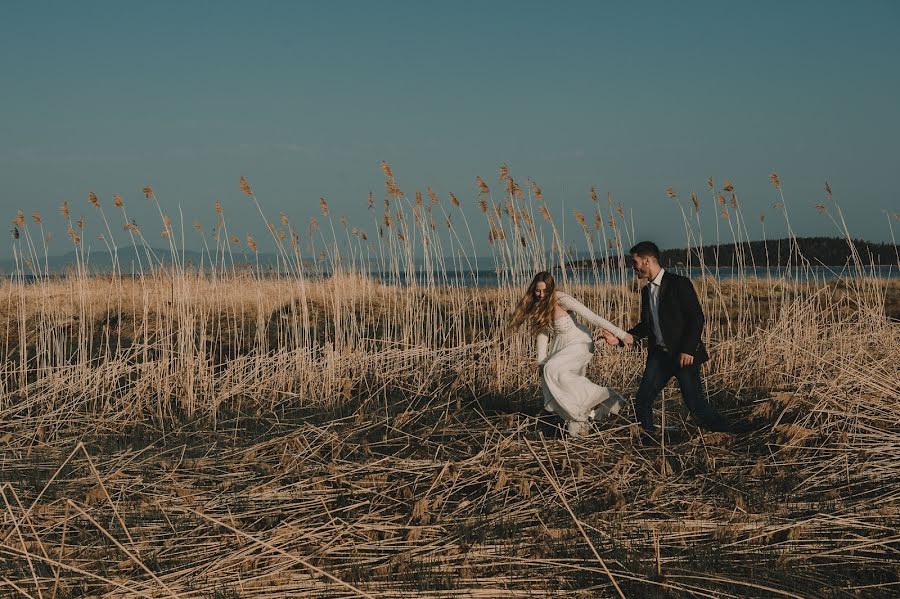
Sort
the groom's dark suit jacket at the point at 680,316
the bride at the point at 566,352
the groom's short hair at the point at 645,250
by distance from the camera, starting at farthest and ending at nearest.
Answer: the bride at the point at 566,352
the groom's short hair at the point at 645,250
the groom's dark suit jacket at the point at 680,316

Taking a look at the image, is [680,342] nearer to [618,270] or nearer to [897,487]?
[897,487]

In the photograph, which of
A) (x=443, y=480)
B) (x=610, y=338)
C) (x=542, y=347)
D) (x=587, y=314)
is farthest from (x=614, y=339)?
(x=443, y=480)

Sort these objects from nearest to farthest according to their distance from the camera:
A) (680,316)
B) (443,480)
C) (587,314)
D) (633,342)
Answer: (443,480), (680,316), (633,342), (587,314)

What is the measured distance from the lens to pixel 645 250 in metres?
4.79

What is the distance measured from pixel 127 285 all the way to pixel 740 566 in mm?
14879

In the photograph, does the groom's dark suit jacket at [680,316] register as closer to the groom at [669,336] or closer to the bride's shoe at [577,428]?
the groom at [669,336]

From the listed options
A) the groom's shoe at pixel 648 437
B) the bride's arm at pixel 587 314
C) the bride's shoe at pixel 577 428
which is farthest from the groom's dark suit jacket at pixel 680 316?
the bride's shoe at pixel 577 428

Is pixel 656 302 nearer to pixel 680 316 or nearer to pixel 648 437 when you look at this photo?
pixel 680 316

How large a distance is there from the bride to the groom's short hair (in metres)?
0.47

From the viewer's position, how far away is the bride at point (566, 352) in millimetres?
4898

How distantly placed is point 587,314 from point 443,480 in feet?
5.27

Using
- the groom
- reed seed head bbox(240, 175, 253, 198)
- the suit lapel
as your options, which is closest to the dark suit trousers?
the groom

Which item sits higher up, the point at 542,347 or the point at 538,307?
the point at 538,307

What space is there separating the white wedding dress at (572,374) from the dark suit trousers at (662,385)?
0.48 ft
